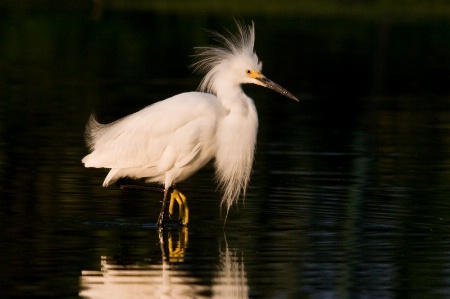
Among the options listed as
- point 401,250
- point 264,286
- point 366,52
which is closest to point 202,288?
point 264,286

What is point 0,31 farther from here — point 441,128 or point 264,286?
point 264,286

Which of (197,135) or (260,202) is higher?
(197,135)

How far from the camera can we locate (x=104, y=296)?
884 centimetres

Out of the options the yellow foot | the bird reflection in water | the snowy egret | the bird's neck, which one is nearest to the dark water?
the bird reflection in water

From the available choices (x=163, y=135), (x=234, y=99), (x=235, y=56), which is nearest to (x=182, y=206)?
(x=163, y=135)

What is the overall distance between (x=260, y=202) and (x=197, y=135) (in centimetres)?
147

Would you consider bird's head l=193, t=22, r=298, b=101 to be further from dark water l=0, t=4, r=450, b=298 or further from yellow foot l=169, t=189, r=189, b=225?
dark water l=0, t=4, r=450, b=298

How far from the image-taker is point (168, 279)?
367 inches

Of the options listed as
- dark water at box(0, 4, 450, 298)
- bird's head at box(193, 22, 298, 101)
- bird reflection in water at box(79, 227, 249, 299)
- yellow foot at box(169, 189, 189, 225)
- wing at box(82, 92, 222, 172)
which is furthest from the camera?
bird's head at box(193, 22, 298, 101)

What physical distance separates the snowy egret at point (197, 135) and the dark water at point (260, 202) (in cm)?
39

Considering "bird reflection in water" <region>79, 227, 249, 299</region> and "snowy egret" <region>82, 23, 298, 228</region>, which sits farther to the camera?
"snowy egret" <region>82, 23, 298, 228</region>

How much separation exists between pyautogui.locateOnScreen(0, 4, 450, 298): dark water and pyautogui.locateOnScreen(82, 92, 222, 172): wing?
1.65ft

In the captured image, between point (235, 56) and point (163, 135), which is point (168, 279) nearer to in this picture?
point (163, 135)

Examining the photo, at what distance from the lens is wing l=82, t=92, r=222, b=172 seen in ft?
37.6
